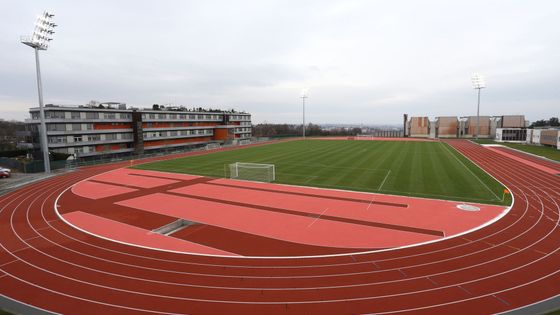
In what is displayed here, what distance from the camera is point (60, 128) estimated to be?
160 ft

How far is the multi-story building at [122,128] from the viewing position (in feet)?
161

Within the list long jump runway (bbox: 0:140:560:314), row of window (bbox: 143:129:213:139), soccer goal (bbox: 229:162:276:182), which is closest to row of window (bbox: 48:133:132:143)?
row of window (bbox: 143:129:213:139)

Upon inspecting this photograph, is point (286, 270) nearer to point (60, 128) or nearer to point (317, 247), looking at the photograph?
point (317, 247)

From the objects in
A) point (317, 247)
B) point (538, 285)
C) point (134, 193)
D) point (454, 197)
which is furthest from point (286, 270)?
point (134, 193)

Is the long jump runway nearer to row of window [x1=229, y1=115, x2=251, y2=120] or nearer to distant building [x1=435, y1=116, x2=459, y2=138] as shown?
row of window [x1=229, y1=115, x2=251, y2=120]

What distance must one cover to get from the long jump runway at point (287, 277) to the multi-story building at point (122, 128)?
40.0 m

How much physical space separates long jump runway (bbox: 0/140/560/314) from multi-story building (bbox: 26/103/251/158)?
40.0 m

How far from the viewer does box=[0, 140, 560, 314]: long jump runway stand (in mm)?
9938

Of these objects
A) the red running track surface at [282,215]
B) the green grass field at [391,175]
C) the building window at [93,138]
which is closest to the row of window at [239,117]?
the building window at [93,138]

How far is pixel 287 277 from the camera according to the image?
11750mm

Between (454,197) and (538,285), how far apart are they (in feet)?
42.1

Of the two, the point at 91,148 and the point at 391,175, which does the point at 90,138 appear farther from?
the point at 391,175

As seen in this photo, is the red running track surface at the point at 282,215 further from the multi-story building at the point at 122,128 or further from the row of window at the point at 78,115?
the row of window at the point at 78,115

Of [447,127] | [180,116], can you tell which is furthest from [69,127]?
[447,127]
